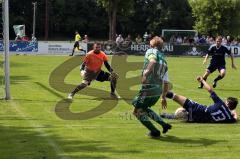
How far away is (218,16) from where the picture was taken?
220 ft

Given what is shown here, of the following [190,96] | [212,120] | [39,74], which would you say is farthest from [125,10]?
[212,120]

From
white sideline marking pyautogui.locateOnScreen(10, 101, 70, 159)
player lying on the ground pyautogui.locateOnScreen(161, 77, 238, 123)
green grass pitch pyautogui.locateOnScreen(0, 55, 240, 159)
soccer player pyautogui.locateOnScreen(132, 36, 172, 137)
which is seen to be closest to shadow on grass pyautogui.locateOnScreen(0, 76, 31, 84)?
green grass pitch pyautogui.locateOnScreen(0, 55, 240, 159)

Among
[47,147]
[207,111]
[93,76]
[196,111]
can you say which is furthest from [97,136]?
[93,76]

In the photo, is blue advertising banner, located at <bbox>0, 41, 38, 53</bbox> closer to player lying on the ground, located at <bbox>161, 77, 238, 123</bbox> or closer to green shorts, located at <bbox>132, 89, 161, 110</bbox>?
player lying on the ground, located at <bbox>161, 77, 238, 123</bbox>

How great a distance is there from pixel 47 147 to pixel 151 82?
2122mm

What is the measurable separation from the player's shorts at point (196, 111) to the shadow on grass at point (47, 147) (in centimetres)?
254

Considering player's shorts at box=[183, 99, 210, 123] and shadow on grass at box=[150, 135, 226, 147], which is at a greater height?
player's shorts at box=[183, 99, 210, 123]

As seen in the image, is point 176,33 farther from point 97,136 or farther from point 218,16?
point 97,136

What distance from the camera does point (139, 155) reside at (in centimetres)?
923

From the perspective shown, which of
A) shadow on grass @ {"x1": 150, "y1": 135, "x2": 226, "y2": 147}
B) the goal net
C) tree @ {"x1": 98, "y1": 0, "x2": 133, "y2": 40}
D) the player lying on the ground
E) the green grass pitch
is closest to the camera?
the green grass pitch

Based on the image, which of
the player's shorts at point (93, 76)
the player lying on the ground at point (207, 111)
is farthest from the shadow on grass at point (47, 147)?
the player's shorts at point (93, 76)

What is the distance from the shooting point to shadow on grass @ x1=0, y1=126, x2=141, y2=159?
9125 millimetres

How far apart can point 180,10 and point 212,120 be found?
80957mm

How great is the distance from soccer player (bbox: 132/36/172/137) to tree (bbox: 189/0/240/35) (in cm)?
5790
